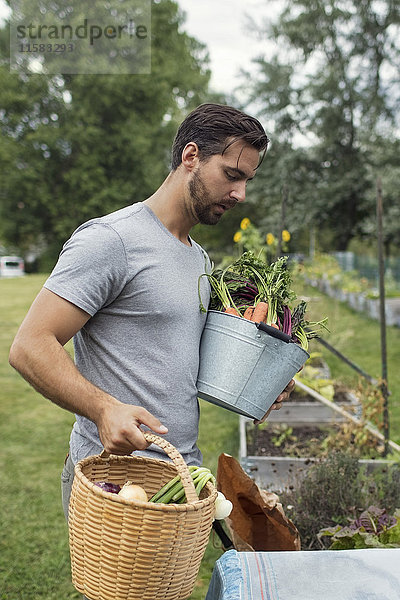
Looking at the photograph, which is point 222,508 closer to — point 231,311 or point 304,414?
point 231,311

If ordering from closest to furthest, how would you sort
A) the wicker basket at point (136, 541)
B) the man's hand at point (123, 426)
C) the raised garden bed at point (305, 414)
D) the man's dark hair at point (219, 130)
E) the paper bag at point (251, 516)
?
the wicker basket at point (136, 541), the man's hand at point (123, 426), the man's dark hair at point (219, 130), the paper bag at point (251, 516), the raised garden bed at point (305, 414)

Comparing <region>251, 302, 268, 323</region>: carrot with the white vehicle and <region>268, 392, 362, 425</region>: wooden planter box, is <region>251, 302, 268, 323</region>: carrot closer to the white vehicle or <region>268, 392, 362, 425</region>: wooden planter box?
<region>268, 392, 362, 425</region>: wooden planter box

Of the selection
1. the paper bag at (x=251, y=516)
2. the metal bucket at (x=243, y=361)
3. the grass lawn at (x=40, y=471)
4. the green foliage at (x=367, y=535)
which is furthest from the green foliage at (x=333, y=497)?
the metal bucket at (x=243, y=361)

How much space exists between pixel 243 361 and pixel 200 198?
0.50 meters

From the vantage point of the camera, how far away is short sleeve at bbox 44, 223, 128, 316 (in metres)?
1.48

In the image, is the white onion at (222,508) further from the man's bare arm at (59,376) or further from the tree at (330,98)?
the tree at (330,98)

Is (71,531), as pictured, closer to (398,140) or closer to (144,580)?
(144,580)

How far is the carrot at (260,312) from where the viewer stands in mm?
1939

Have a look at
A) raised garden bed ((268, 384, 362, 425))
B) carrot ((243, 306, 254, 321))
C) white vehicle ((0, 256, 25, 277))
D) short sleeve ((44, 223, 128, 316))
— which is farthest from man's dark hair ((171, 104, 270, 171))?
white vehicle ((0, 256, 25, 277))

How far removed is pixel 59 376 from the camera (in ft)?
4.68

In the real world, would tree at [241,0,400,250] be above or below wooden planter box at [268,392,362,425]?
above

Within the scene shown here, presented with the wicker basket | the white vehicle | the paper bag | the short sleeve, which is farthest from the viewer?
the white vehicle

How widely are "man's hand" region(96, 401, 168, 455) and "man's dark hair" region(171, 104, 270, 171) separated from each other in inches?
30.6

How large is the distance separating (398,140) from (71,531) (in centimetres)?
1793
